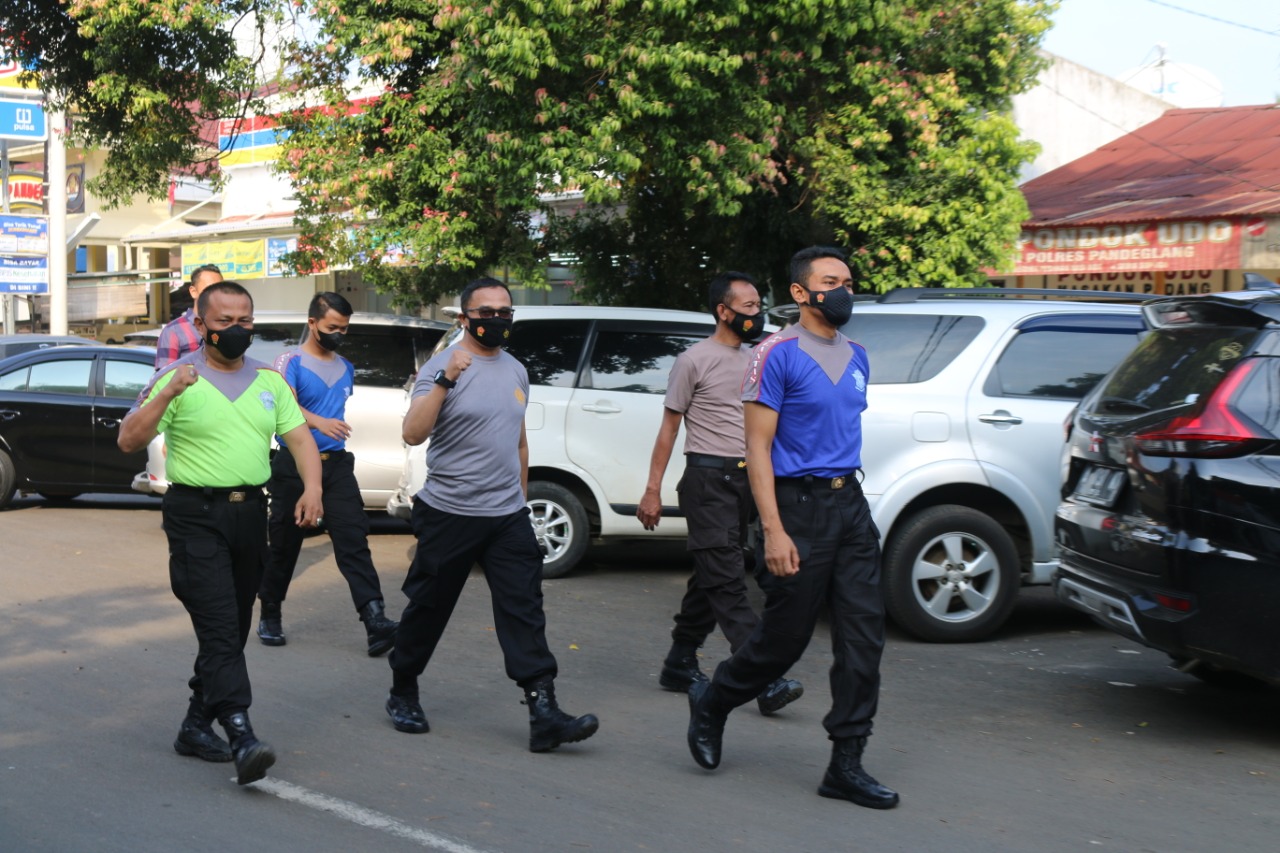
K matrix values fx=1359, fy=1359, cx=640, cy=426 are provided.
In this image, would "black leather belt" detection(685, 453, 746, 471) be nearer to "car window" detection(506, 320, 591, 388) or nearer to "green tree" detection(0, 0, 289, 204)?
"car window" detection(506, 320, 591, 388)

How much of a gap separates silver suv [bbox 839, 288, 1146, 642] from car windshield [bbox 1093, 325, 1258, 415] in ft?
4.03

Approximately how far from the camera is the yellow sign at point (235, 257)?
83.5 ft

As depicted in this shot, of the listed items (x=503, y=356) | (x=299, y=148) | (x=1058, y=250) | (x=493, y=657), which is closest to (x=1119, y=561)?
(x=503, y=356)

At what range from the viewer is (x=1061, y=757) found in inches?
213

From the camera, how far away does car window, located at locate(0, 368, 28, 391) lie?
12.6 m

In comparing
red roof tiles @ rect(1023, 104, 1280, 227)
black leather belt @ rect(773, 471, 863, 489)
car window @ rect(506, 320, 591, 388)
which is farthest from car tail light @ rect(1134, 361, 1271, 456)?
red roof tiles @ rect(1023, 104, 1280, 227)

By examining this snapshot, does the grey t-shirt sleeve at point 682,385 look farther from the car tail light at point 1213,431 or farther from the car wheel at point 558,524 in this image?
the car wheel at point 558,524

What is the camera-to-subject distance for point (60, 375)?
12.5m

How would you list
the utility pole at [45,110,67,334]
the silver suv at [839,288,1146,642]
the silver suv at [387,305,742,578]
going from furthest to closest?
1. the utility pole at [45,110,67,334]
2. the silver suv at [387,305,742,578]
3. the silver suv at [839,288,1146,642]

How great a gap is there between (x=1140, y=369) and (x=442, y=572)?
314 cm

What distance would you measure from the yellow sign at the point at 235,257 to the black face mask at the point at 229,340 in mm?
20923

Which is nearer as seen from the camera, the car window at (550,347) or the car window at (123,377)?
the car window at (550,347)

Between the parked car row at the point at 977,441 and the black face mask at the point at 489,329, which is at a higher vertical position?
the black face mask at the point at 489,329

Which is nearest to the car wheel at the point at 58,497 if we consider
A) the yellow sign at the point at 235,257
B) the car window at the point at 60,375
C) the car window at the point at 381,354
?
the car window at the point at 60,375
